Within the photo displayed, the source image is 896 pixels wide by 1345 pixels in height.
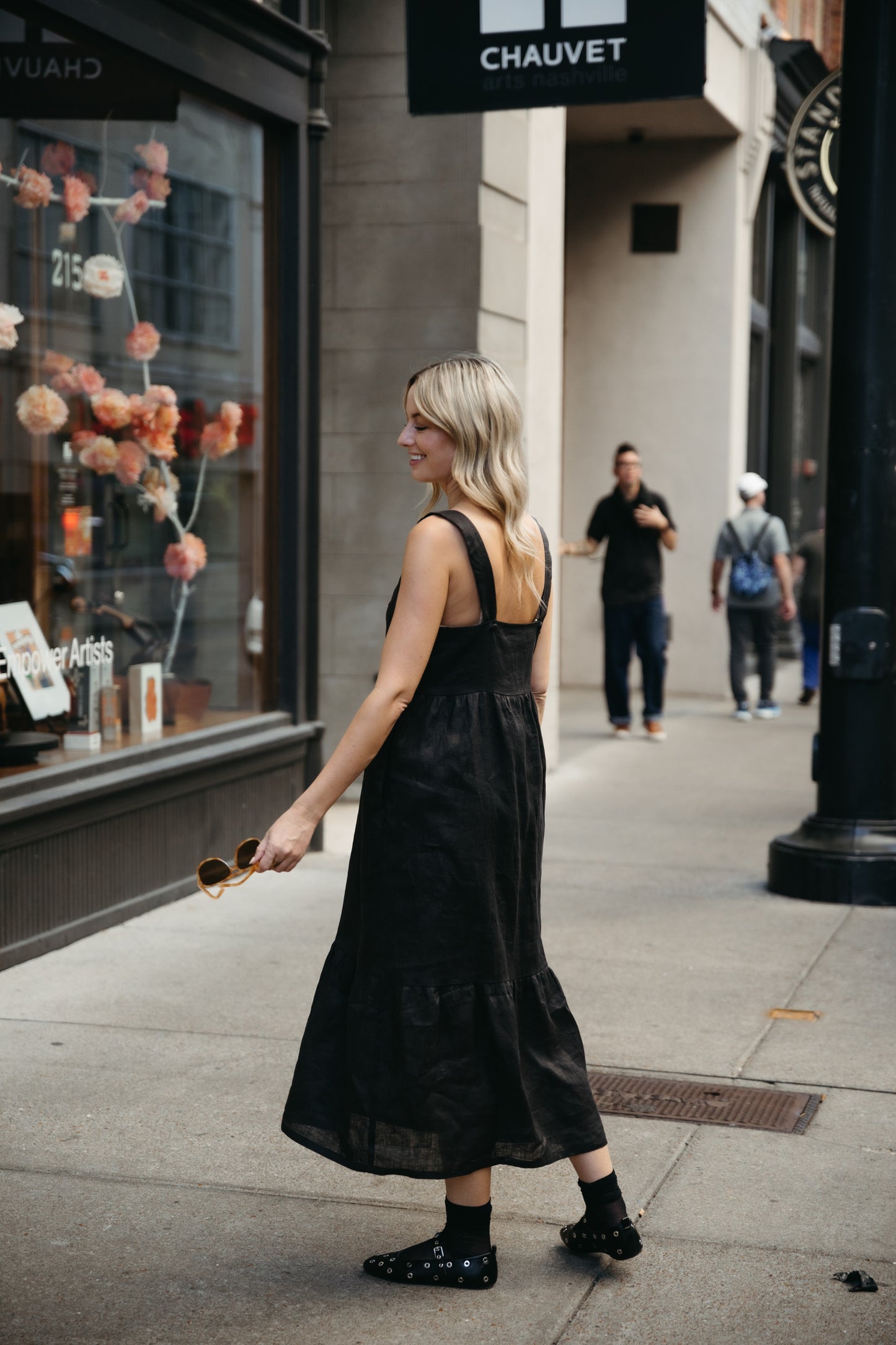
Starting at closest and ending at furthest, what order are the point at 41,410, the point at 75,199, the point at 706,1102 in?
1. the point at 706,1102
2. the point at 41,410
3. the point at 75,199

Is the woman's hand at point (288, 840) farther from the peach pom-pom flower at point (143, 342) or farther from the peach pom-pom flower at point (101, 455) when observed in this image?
the peach pom-pom flower at point (143, 342)

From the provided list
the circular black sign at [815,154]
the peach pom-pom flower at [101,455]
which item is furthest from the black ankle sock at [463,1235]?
the circular black sign at [815,154]

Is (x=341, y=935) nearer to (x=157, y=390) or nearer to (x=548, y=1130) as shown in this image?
(x=548, y=1130)

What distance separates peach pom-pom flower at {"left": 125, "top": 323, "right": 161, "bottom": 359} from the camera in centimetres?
714

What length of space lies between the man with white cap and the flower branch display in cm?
633

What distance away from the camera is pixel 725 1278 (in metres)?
3.51

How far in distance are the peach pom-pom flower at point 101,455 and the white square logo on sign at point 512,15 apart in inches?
96.7

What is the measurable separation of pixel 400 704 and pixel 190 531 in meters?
4.34

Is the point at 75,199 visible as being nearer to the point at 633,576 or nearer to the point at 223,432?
the point at 223,432

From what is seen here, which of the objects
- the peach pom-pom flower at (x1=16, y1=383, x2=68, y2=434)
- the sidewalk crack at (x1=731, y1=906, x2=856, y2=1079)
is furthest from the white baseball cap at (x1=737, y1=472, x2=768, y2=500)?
the peach pom-pom flower at (x1=16, y1=383, x2=68, y2=434)

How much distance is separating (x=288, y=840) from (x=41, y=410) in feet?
12.5

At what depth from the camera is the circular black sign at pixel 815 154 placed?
42.0ft

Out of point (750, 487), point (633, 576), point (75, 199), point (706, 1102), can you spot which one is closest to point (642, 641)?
point (633, 576)

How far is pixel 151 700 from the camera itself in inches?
283
